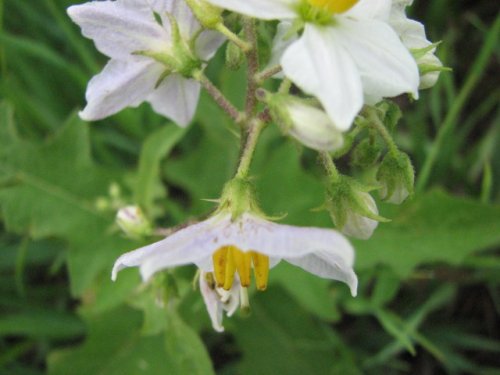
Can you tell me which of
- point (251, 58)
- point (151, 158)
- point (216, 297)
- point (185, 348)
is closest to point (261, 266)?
point (216, 297)

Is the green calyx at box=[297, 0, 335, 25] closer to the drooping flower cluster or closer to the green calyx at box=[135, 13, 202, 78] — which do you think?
the drooping flower cluster

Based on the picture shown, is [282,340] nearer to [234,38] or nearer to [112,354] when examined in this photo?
[112,354]

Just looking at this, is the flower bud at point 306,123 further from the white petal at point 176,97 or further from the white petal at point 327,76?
the white petal at point 176,97

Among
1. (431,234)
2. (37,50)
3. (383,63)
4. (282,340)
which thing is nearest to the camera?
(383,63)

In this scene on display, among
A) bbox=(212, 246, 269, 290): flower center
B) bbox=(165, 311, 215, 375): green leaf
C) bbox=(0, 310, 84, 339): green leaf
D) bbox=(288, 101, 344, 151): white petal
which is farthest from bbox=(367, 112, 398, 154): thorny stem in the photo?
bbox=(0, 310, 84, 339): green leaf

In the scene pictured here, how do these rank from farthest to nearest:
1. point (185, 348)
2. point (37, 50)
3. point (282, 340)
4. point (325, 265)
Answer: point (282, 340) < point (37, 50) < point (185, 348) < point (325, 265)

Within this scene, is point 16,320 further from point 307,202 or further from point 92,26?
point 92,26

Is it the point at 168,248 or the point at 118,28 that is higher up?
the point at 118,28

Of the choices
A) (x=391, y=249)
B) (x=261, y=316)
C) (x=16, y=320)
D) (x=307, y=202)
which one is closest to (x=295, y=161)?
(x=307, y=202)
